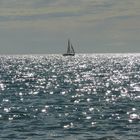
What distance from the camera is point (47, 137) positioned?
4538 cm

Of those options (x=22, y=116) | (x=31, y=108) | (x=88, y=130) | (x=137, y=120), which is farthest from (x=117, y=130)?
(x=31, y=108)

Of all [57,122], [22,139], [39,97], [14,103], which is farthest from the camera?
[39,97]

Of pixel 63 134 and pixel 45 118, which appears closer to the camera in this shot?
pixel 63 134

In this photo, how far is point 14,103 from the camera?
3027 inches

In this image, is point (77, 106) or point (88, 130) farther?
point (77, 106)

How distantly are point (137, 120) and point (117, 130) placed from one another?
783cm

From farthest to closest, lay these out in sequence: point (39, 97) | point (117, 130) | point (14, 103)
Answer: point (39, 97), point (14, 103), point (117, 130)

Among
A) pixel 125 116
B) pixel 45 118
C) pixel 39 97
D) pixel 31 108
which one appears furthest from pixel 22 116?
pixel 39 97

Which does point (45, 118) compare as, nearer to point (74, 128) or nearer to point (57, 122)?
point (57, 122)

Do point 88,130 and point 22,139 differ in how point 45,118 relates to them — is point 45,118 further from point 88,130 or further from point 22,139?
point 22,139

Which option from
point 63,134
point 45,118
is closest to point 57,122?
point 45,118

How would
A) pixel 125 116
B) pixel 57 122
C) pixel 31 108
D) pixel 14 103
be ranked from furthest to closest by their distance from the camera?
pixel 14 103
pixel 31 108
pixel 125 116
pixel 57 122

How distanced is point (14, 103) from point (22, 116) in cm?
1679

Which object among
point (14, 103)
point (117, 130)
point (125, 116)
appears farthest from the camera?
point (14, 103)
